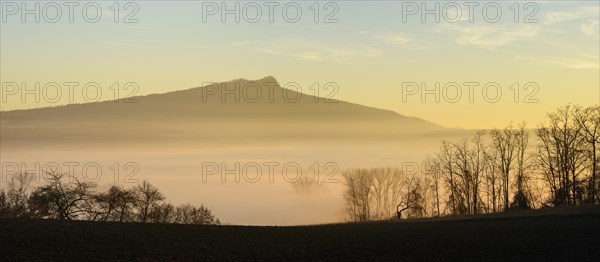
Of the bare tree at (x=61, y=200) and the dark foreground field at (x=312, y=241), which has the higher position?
the bare tree at (x=61, y=200)

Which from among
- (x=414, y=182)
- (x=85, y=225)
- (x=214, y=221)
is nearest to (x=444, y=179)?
(x=414, y=182)

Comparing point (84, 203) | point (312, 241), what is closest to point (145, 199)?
point (84, 203)

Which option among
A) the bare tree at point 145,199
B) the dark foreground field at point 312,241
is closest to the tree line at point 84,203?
the bare tree at point 145,199

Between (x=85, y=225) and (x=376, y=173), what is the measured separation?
79.3 meters

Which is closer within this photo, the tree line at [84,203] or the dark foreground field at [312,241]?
the dark foreground field at [312,241]

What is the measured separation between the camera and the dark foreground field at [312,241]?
51.1 m

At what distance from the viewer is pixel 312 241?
189 ft

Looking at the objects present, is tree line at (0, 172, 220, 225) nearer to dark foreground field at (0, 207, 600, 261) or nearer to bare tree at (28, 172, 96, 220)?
bare tree at (28, 172, 96, 220)

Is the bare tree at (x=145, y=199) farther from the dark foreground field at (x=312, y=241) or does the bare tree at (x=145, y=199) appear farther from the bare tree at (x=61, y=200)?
the dark foreground field at (x=312, y=241)

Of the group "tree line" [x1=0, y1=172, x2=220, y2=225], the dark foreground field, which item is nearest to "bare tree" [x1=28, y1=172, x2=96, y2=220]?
"tree line" [x1=0, y1=172, x2=220, y2=225]

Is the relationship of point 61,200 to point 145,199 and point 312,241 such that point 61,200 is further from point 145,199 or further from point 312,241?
point 312,241

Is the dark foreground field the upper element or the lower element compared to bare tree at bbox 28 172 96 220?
lower

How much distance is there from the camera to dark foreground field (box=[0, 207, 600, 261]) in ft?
168

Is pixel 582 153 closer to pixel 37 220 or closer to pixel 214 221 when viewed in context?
pixel 214 221
